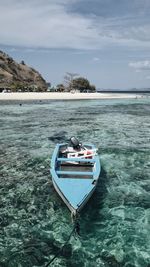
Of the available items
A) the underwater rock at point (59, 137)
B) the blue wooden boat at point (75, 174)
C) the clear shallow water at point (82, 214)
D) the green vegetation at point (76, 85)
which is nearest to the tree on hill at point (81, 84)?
the green vegetation at point (76, 85)

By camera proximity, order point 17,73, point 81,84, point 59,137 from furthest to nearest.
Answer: point 17,73 → point 81,84 → point 59,137

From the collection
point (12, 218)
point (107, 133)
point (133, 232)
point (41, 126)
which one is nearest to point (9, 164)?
point (12, 218)

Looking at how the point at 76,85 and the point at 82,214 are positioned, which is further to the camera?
the point at 76,85

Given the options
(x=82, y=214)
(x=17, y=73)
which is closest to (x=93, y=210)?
(x=82, y=214)

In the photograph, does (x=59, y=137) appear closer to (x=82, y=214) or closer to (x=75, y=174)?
(x=75, y=174)

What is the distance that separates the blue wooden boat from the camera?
1460 centimetres

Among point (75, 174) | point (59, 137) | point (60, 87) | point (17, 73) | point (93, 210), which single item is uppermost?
point (17, 73)

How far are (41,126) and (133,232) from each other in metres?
30.5

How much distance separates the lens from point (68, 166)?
64.3ft

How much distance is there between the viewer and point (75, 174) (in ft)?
56.7

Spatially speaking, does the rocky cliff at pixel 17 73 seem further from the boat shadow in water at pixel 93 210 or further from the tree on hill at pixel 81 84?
the boat shadow in water at pixel 93 210

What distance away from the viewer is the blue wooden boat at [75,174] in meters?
14.6

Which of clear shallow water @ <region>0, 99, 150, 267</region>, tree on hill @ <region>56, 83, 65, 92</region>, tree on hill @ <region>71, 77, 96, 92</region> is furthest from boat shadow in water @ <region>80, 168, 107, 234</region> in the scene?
tree on hill @ <region>71, 77, 96, 92</region>

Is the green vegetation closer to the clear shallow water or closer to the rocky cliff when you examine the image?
the rocky cliff
